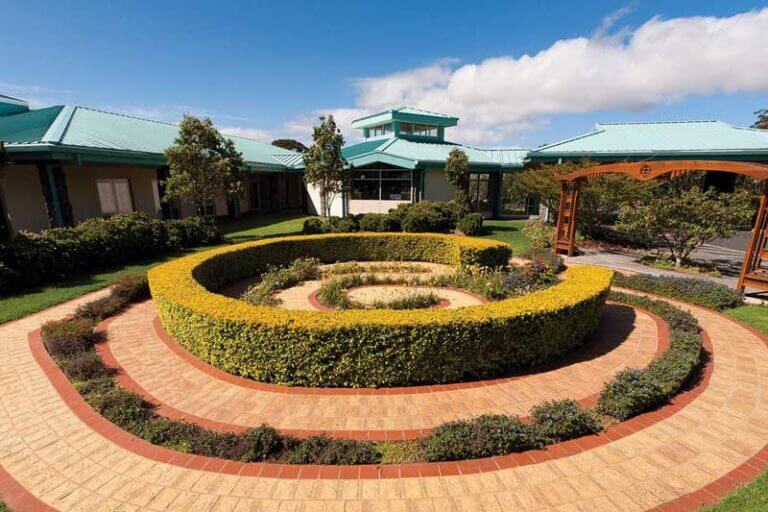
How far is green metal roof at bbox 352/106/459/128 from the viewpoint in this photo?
26062mm

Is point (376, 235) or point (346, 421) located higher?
point (376, 235)

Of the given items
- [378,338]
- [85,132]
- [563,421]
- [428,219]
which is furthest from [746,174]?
[85,132]

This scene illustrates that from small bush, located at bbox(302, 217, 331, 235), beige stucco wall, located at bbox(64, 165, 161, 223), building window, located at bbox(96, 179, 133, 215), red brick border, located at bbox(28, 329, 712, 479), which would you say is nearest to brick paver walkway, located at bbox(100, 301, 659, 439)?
red brick border, located at bbox(28, 329, 712, 479)

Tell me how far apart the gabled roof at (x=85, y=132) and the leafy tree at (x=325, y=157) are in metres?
5.97

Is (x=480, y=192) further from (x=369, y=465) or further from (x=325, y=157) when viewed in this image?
(x=369, y=465)

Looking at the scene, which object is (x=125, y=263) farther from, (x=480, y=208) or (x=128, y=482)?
(x=480, y=208)

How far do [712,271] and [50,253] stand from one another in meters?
20.1

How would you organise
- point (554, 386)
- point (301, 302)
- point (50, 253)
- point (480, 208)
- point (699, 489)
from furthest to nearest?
point (480, 208)
point (50, 253)
point (301, 302)
point (554, 386)
point (699, 489)

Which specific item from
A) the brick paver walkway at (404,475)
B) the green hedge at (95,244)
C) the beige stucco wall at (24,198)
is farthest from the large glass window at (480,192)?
the beige stucco wall at (24,198)

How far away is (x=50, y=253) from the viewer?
33.7 feet

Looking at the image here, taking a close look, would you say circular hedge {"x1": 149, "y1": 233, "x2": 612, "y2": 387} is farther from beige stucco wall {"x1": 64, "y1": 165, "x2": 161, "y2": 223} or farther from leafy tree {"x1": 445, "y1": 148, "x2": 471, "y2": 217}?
leafy tree {"x1": 445, "y1": 148, "x2": 471, "y2": 217}

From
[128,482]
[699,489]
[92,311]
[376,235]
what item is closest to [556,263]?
[376,235]

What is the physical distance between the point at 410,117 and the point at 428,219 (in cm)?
1132

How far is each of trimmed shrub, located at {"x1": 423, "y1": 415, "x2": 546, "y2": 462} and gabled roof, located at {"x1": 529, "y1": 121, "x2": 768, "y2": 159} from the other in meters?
19.7
